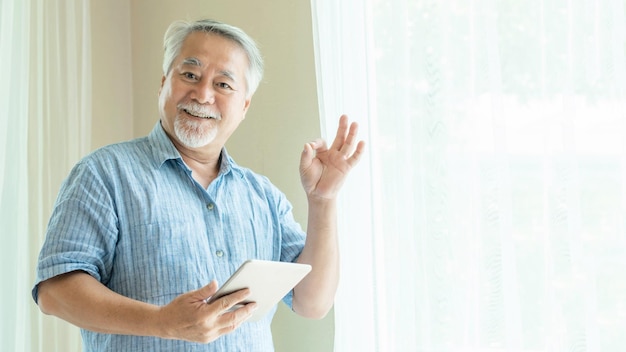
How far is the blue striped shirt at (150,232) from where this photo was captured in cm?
173

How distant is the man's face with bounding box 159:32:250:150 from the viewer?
199 cm

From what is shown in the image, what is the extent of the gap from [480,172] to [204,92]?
2.69 feet

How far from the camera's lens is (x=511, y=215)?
2.10 m

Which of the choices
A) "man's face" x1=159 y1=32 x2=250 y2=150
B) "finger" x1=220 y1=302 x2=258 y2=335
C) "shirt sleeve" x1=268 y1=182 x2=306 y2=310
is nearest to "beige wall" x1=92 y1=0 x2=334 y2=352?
"shirt sleeve" x1=268 y1=182 x2=306 y2=310

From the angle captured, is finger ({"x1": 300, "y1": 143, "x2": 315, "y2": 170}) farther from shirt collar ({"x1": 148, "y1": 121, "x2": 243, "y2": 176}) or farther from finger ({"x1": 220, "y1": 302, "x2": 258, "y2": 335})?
finger ({"x1": 220, "y1": 302, "x2": 258, "y2": 335})

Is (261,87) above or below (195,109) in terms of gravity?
above

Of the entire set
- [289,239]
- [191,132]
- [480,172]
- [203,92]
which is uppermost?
[203,92]

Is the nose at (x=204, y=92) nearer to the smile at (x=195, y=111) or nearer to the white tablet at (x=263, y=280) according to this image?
the smile at (x=195, y=111)

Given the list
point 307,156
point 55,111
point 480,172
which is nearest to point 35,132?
point 55,111

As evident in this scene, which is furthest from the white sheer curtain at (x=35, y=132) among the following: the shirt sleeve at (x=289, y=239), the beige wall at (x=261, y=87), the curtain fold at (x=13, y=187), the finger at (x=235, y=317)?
the finger at (x=235, y=317)

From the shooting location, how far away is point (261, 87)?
2.63 meters

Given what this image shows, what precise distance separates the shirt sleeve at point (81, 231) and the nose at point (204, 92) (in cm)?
35

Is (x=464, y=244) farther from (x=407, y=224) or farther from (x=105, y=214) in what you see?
(x=105, y=214)

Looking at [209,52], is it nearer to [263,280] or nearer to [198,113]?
[198,113]
